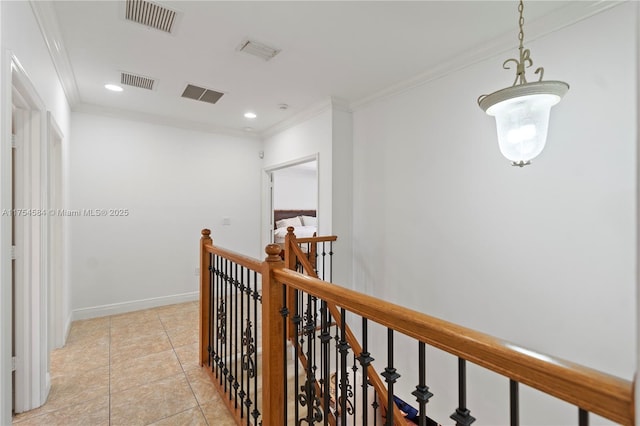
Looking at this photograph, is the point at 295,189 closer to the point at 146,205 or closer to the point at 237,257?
the point at 146,205

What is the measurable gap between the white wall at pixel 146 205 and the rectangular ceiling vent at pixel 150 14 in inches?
90.0

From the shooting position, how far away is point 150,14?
6.68 feet

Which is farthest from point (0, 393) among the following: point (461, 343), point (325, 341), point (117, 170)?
point (117, 170)

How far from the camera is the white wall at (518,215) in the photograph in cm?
180

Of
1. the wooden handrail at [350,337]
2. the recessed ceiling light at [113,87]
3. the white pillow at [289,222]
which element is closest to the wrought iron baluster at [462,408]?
the wooden handrail at [350,337]

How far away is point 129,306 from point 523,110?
4.63m

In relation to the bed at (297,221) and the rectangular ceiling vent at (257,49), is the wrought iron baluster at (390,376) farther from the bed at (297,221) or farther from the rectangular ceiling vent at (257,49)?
the bed at (297,221)

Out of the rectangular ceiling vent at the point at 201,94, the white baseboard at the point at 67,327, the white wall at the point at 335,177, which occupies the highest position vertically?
the rectangular ceiling vent at the point at 201,94

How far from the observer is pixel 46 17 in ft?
6.49

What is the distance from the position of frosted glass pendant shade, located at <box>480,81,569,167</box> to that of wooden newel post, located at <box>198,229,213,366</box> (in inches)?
86.5

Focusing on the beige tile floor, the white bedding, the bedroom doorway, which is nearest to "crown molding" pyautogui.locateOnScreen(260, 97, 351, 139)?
the white bedding

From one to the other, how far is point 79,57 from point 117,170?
1633 millimetres

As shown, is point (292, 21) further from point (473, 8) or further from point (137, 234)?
point (137, 234)

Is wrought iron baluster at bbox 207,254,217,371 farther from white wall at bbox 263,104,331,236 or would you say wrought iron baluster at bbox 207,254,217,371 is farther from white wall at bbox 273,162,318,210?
white wall at bbox 273,162,318,210
